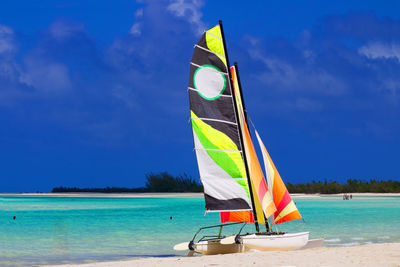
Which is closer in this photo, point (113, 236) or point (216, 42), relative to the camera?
point (216, 42)

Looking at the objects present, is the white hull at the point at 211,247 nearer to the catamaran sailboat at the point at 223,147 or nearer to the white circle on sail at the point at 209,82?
the catamaran sailboat at the point at 223,147

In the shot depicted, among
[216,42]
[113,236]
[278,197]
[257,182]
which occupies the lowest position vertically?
[113,236]

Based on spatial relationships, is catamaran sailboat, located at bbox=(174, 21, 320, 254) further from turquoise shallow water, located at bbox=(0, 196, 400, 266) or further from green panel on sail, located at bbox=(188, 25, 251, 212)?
turquoise shallow water, located at bbox=(0, 196, 400, 266)

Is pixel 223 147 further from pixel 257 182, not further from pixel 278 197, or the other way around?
pixel 278 197

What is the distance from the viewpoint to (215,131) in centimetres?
1709

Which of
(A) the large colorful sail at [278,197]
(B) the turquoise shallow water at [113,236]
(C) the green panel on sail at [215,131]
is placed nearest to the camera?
(C) the green panel on sail at [215,131]

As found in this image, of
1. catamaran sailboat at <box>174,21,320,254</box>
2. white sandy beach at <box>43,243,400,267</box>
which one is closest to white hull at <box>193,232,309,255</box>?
catamaran sailboat at <box>174,21,320,254</box>

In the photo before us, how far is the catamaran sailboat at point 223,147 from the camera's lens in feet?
55.8

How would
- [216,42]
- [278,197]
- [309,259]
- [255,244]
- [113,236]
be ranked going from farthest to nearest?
[113,236]
[278,197]
[216,42]
[255,244]
[309,259]

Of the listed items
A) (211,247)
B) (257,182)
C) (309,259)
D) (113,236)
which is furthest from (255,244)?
(113,236)

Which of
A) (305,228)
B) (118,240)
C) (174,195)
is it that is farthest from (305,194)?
(118,240)

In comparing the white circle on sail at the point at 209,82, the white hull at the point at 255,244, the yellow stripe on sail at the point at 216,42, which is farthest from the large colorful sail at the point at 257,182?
the white hull at the point at 255,244

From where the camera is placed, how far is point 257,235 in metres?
16.0

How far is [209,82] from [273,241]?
Answer: 4.96 m
